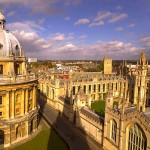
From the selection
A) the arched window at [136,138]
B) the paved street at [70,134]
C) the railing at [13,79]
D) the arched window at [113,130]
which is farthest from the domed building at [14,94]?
the arched window at [136,138]

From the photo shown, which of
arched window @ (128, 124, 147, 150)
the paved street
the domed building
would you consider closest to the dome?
the domed building

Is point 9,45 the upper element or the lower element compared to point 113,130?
upper

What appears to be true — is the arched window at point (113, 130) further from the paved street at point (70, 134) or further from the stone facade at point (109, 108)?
the paved street at point (70, 134)

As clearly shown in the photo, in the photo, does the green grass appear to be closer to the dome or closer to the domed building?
the domed building

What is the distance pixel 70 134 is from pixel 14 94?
12.7 meters

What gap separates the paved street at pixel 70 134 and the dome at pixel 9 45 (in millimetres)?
16401

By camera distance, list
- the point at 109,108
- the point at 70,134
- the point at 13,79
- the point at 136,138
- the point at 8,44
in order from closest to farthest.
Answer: the point at 136,138 < the point at 109,108 < the point at 13,79 < the point at 8,44 < the point at 70,134

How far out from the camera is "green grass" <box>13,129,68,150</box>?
31.2m

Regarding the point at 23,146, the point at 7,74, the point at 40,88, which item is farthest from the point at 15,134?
the point at 40,88

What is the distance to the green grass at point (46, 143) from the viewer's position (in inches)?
1228

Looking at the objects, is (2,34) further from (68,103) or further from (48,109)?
(48,109)

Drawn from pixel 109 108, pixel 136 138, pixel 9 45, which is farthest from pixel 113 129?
pixel 9 45

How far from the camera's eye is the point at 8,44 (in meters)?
34.2

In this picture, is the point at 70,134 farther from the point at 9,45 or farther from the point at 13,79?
the point at 9,45
